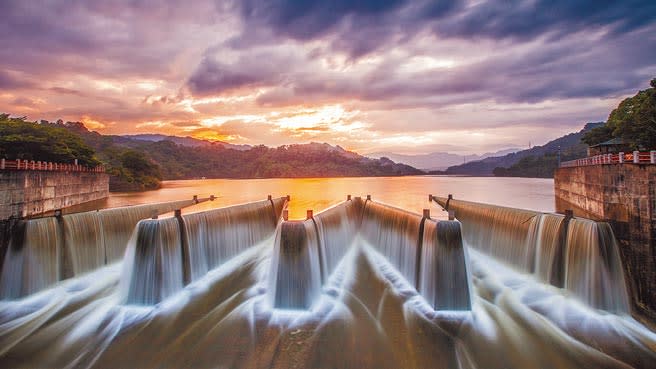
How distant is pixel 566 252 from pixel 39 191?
29.1m

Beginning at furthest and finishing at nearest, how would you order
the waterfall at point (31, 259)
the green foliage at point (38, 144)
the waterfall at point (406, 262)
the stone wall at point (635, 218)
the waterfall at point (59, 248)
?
the green foliage at point (38, 144) < the waterfall at point (59, 248) < the waterfall at point (31, 259) < the waterfall at point (406, 262) < the stone wall at point (635, 218)

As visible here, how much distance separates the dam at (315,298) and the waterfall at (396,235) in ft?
0.44

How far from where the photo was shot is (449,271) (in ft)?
34.1

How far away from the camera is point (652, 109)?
22672 mm

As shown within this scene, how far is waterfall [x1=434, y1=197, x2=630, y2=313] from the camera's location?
33.9ft

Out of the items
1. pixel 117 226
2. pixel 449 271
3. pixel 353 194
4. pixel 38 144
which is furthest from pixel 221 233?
pixel 353 194

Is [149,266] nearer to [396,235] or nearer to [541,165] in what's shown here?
[396,235]

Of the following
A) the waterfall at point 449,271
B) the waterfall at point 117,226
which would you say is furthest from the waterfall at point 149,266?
the waterfall at point 449,271

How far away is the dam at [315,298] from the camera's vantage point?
841 cm

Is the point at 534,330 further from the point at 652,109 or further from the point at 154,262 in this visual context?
the point at 652,109

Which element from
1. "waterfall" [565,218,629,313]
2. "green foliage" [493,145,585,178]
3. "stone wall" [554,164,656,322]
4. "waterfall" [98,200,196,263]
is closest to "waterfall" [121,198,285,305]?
"waterfall" [98,200,196,263]

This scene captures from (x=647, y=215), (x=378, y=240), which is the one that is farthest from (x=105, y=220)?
(x=647, y=215)

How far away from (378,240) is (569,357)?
36.1 ft

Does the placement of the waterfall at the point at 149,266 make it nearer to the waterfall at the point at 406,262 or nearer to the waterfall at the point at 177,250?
the waterfall at the point at 177,250
